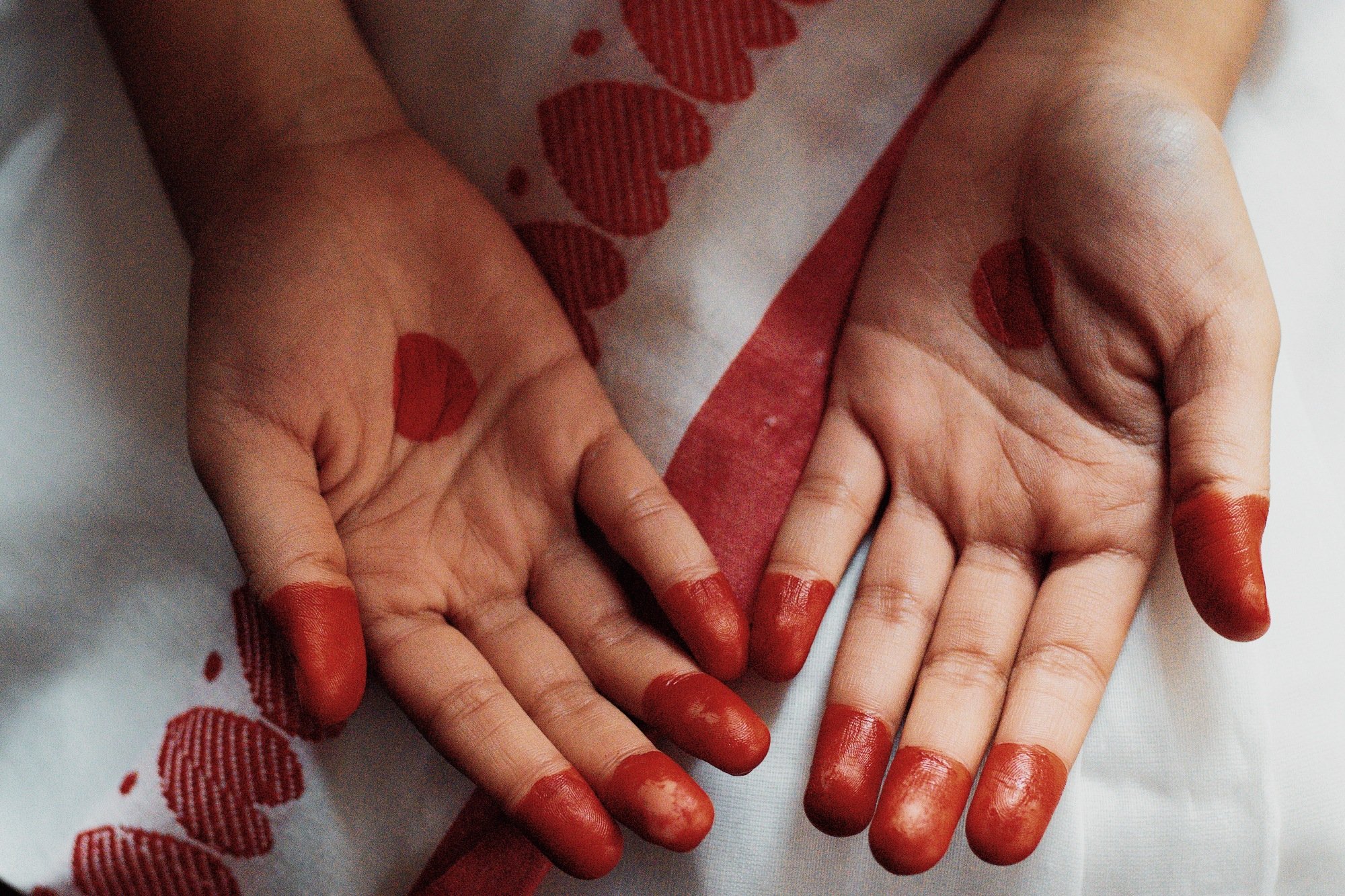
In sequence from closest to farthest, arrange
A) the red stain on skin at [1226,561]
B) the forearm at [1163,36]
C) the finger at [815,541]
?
the red stain on skin at [1226,561] < the finger at [815,541] < the forearm at [1163,36]

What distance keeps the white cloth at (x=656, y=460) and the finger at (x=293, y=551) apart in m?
0.14

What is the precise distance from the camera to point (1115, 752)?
686mm

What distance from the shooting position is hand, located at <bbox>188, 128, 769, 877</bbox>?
0.62m

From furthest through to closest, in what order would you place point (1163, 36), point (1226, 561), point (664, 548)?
1. point (1163, 36)
2. point (664, 548)
3. point (1226, 561)

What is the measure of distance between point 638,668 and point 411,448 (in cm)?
28

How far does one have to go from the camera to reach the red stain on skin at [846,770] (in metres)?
0.61

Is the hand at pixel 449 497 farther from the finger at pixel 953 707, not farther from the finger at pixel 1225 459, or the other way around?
the finger at pixel 1225 459

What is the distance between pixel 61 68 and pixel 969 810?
3.43ft

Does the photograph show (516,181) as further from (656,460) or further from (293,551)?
(293,551)

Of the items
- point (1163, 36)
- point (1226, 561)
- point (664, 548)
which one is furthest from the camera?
point (1163, 36)

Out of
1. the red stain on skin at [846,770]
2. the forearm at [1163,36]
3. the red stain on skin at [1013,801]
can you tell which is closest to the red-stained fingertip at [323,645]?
the red stain on skin at [846,770]

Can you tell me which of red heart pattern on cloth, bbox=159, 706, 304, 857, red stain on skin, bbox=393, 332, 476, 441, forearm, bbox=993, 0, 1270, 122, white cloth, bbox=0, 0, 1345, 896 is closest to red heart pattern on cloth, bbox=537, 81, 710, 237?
white cloth, bbox=0, 0, 1345, 896

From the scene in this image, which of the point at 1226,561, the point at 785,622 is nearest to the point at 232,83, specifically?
the point at 785,622

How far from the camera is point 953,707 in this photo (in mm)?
654
